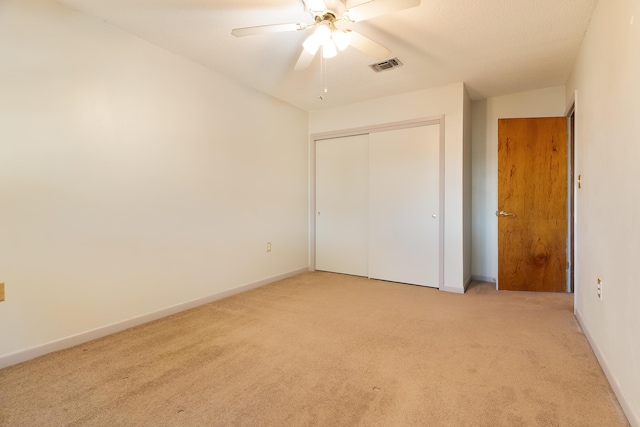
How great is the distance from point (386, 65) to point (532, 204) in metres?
2.34

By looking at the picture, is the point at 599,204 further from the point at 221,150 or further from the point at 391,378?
the point at 221,150

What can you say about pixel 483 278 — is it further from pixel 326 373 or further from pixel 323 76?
pixel 323 76

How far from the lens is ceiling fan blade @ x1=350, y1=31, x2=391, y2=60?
197cm

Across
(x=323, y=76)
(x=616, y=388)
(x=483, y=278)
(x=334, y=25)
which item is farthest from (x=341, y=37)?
(x=483, y=278)

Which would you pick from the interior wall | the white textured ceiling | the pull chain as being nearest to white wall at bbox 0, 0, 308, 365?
the white textured ceiling

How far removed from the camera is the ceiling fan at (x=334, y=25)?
1709 millimetres

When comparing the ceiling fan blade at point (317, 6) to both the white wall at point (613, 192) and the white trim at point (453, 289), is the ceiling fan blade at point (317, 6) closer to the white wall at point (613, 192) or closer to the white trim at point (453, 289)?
the white wall at point (613, 192)

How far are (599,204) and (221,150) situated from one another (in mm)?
3165

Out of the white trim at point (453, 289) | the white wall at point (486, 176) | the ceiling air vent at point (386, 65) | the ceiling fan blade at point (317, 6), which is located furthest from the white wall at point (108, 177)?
the white wall at point (486, 176)

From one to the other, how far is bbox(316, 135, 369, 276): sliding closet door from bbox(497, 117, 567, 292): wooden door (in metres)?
1.65

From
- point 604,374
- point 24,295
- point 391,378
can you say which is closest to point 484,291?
point 604,374

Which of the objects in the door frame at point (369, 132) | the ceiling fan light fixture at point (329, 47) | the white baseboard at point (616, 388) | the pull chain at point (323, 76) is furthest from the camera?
the door frame at point (369, 132)

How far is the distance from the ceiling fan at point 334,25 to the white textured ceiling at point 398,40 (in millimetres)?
217

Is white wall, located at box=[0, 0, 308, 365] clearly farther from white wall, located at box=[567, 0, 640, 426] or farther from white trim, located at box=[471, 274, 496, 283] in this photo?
white wall, located at box=[567, 0, 640, 426]
